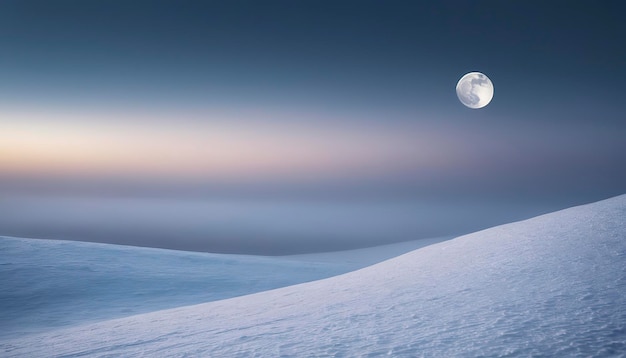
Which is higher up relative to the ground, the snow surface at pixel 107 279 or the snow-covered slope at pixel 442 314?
the snow surface at pixel 107 279

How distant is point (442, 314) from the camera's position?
4.19 m

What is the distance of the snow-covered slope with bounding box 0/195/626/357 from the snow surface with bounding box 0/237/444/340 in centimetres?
351

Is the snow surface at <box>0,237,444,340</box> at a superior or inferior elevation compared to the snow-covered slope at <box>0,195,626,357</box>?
superior

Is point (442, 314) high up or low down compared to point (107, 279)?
down

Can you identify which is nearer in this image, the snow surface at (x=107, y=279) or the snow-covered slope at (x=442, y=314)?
the snow-covered slope at (x=442, y=314)

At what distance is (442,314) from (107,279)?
39.3 ft

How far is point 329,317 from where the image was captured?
469cm

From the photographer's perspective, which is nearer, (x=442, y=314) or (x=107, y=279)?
(x=442, y=314)

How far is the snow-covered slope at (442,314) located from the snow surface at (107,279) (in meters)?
3.51

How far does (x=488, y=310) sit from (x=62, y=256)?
16011 millimetres

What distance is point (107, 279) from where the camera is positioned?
13.1 meters

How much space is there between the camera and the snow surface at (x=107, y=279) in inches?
377

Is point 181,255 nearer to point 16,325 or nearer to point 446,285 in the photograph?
point 16,325

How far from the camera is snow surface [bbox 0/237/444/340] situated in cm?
959
